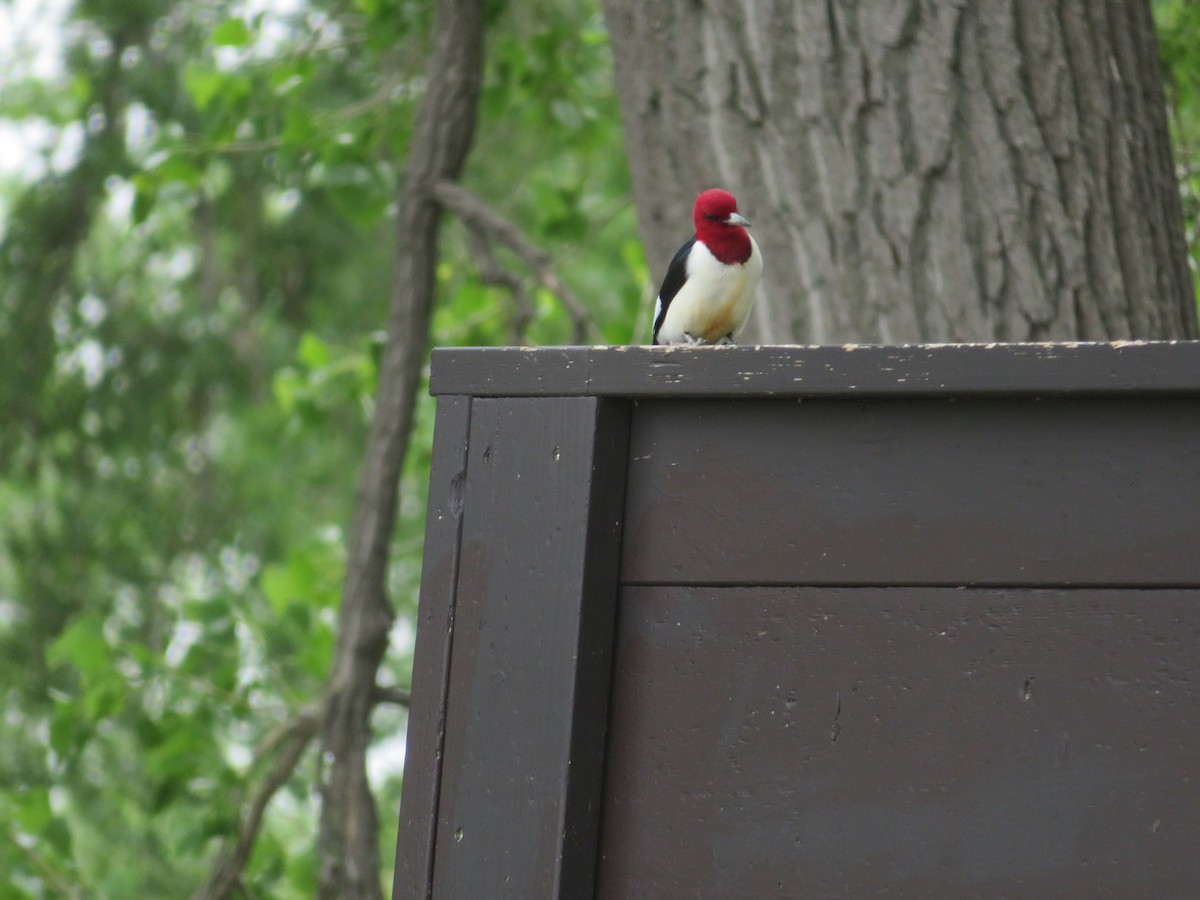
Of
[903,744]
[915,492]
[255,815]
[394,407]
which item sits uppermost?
[394,407]

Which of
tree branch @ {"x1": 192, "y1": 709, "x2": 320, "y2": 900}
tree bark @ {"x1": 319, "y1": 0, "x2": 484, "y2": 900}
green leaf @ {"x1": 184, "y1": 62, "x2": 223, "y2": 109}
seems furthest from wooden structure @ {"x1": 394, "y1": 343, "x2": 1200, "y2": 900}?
green leaf @ {"x1": 184, "y1": 62, "x2": 223, "y2": 109}

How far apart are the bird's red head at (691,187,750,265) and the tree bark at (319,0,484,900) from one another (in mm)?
1378

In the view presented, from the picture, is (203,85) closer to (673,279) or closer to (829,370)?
(673,279)

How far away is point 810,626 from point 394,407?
243 centimetres

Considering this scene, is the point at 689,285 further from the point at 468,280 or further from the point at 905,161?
the point at 468,280

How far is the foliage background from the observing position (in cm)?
464

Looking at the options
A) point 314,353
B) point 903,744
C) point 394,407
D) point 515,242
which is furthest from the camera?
point 314,353

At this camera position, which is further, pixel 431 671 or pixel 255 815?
pixel 255 815

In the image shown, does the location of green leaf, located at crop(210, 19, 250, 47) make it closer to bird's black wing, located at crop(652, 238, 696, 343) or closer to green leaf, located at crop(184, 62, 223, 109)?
green leaf, located at crop(184, 62, 223, 109)

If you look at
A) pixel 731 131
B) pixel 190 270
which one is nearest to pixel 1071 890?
pixel 731 131

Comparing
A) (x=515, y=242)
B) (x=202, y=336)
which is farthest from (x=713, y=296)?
(x=202, y=336)

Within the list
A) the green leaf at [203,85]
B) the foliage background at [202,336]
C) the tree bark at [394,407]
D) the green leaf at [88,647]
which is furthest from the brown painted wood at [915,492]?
the foliage background at [202,336]

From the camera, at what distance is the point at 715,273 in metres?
2.18

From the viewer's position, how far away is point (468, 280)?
15.5 feet
